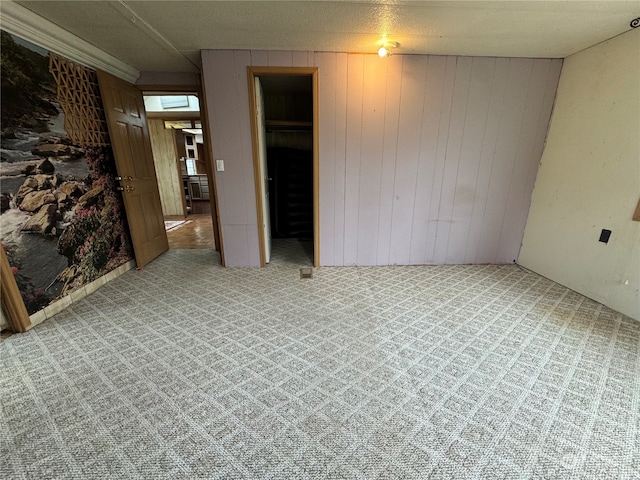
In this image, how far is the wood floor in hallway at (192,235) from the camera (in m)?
4.20

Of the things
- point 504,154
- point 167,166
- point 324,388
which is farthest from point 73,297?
point 504,154

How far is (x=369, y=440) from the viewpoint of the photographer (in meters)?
1.22

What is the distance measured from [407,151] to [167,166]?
5.27 meters

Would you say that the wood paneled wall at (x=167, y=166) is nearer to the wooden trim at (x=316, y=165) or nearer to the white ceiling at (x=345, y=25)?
the white ceiling at (x=345, y=25)

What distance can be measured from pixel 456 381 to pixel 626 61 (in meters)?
2.94

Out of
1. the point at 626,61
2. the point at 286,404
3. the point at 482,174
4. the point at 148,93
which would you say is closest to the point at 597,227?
the point at 482,174

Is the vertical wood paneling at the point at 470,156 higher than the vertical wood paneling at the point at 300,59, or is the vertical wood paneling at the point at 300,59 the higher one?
the vertical wood paneling at the point at 300,59

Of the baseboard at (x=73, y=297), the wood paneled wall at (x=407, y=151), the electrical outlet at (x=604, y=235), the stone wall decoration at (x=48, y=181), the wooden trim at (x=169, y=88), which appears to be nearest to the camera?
the stone wall decoration at (x=48, y=181)

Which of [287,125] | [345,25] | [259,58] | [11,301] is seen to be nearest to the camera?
[11,301]

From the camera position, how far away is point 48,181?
222 cm

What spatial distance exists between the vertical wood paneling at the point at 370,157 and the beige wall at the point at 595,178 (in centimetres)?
184

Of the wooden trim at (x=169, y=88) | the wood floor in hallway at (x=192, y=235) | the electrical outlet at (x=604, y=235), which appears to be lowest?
the wood floor in hallway at (x=192, y=235)

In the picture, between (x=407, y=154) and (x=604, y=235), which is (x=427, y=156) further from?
(x=604, y=235)

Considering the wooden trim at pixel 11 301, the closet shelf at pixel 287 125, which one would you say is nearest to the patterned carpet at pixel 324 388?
the wooden trim at pixel 11 301
